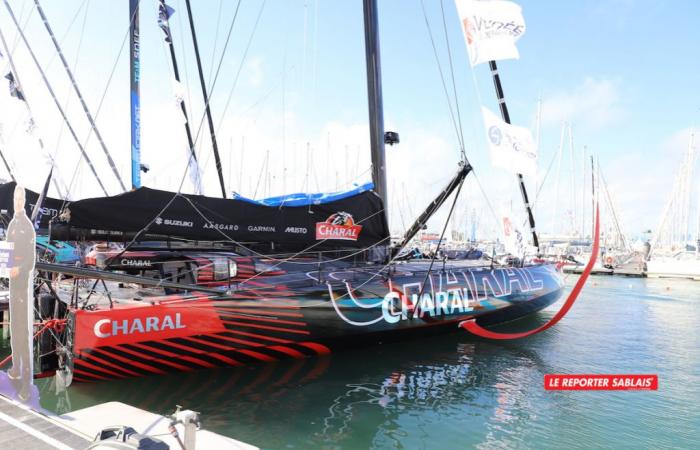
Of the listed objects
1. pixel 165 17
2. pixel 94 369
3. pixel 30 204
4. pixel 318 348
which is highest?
pixel 165 17

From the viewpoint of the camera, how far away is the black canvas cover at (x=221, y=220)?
518 cm

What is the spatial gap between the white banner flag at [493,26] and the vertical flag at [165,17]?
6.81 metres

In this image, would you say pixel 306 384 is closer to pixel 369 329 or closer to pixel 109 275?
pixel 369 329

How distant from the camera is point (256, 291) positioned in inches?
230

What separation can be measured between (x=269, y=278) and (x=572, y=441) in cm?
443

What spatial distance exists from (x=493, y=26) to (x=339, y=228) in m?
5.65

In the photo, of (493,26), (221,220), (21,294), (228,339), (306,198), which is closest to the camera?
(21,294)

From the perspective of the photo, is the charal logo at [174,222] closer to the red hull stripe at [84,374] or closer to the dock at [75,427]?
the red hull stripe at [84,374]

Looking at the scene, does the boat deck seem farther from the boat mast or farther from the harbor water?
the boat mast

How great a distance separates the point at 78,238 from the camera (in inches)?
209

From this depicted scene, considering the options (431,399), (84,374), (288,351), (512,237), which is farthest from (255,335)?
(512,237)

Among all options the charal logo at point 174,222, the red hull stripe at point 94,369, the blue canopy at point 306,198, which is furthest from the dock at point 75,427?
the blue canopy at point 306,198

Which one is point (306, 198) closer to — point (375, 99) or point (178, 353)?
point (375, 99)

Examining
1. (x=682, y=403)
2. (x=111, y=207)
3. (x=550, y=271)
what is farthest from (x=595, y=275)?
(x=111, y=207)
